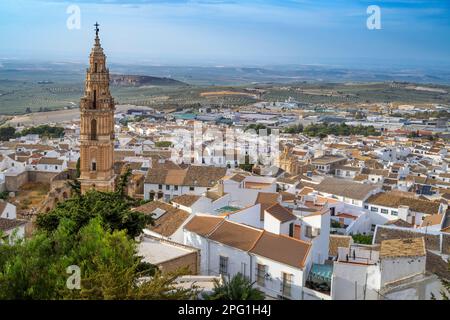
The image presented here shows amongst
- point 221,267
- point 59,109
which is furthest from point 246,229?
point 59,109

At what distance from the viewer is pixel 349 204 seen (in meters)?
21.3

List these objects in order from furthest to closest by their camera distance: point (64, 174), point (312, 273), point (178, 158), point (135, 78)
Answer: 1. point (135, 78)
2. point (178, 158)
3. point (64, 174)
4. point (312, 273)

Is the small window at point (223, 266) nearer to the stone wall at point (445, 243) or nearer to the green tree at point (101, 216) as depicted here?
the green tree at point (101, 216)

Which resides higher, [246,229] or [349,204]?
[246,229]

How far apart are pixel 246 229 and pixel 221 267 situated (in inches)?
43.4

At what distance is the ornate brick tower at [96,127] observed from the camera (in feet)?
63.1

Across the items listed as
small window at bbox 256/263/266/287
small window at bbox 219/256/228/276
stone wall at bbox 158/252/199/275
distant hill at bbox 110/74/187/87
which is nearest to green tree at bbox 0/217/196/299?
stone wall at bbox 158/252/199/275

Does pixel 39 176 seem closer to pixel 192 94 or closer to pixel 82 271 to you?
pixel 82 271

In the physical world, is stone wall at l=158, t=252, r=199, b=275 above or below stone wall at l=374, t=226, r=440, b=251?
above

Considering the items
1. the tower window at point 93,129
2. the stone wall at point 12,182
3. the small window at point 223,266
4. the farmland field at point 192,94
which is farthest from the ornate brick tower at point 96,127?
the farmland field at point 192,94

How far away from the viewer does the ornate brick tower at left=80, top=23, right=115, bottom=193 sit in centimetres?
1923

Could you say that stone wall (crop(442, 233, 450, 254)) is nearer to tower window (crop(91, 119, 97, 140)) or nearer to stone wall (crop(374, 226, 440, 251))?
stone wall (crop(374, 226, 440, 251))

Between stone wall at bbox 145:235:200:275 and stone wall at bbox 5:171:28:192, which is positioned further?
stone wall at bbox 5:171:28:192
